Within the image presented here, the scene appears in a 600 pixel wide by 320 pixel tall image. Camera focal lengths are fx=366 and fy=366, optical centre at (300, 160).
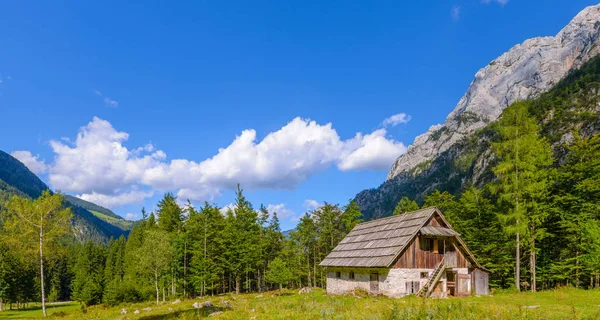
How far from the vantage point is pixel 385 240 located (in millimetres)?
36688

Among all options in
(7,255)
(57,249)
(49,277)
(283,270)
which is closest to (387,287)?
(283,270)

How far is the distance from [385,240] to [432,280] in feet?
18.4

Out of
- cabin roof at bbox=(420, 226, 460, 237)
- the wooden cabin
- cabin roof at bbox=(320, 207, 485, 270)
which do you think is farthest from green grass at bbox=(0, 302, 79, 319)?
cabin roof at bbox=(420, 226, 460, 237)

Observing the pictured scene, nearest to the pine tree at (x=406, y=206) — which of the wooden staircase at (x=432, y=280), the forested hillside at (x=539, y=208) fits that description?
the forested hillside at (x=539, y=208)

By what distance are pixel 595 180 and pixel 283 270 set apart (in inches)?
1444

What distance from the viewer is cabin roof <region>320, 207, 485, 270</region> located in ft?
110

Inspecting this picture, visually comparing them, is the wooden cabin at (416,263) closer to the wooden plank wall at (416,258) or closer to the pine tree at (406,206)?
the wooden plank wall at (416,258)

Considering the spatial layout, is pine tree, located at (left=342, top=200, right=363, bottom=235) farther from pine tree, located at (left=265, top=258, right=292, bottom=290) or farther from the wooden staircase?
the wooden staircase

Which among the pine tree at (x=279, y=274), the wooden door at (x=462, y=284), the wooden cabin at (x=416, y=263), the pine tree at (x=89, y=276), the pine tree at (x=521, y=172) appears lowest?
the pine tree at (x=89, y=276)

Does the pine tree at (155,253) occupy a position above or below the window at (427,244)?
below

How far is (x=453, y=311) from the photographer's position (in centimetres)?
1442

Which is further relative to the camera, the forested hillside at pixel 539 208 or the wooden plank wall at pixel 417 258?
the forested hillside at pixel 539 208

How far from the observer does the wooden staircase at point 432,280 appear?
32438mm

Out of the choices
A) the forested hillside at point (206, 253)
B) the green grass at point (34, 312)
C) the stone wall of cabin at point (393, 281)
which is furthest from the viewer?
the forested hillside at point (206, 253)
